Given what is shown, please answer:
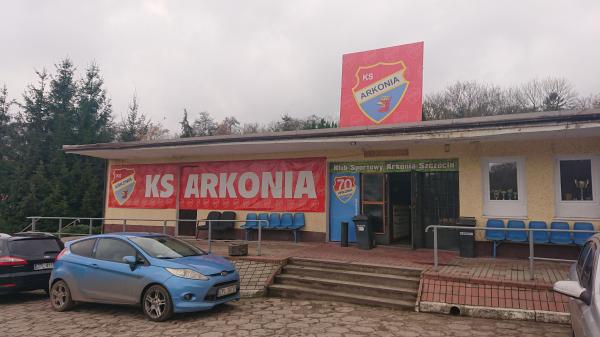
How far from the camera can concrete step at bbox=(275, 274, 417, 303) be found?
7.36 m

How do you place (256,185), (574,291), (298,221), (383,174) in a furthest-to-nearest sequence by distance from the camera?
(256,185), (298,221), (383,174), (574,291)

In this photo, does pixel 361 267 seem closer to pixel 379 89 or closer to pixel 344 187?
pixel 344 187

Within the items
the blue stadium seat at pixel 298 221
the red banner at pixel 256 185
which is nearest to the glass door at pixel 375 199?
the red banner at pixel 256 185

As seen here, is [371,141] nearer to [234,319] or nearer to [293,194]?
[293,194]

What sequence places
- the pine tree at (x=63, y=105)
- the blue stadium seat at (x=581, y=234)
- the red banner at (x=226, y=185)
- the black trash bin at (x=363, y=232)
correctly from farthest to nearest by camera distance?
the pine tree at (x=63, y=105)
the red banner at (x=226, y=185)
the black trash bin at (x=363, y=232)
the blue stadium seat at (x=581, y=234)

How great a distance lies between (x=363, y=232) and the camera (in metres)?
10.6

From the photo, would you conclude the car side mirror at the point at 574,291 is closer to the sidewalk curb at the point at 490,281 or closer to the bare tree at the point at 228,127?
the sidewalk curb at the point at 490,281

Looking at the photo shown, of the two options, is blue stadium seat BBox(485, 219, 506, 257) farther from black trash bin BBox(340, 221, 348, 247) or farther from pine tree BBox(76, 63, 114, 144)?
pine tree BBox(76, 63, 114, 144)

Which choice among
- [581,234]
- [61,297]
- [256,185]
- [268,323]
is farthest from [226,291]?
[581,234]

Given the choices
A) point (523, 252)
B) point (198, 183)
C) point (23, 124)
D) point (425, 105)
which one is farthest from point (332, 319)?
point (425, 105)

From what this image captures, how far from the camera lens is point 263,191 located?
1291cm

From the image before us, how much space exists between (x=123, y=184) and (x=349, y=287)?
11.0 meters

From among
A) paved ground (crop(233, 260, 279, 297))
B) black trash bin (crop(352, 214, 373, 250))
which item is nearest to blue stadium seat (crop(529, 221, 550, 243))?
black trash bin (crop(352, 214, 373, 250))

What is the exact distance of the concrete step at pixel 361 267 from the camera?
794cm
